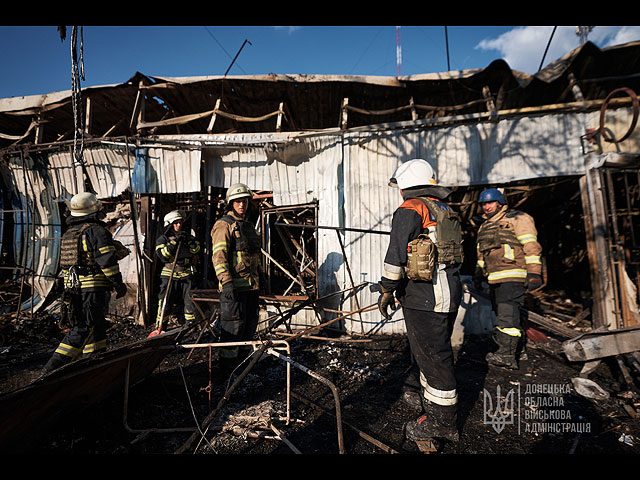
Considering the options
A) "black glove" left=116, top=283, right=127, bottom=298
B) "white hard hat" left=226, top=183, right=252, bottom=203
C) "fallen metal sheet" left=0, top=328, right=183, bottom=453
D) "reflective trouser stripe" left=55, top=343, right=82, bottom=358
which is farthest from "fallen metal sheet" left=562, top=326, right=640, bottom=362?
"reflective trouser stripe" left=55, top=343, right=82, bottom=358

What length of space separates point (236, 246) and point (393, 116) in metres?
5.66

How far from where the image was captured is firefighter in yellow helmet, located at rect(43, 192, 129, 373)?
3.28 metres

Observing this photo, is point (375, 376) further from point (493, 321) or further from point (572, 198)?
point (572, 198)

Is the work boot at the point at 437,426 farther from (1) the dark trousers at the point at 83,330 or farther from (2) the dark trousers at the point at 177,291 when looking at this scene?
(2) the dark trousers at the point at 177,291

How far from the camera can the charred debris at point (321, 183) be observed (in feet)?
15.4

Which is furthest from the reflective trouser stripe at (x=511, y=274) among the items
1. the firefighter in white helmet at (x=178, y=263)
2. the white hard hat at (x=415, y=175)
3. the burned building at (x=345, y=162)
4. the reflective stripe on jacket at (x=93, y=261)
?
the firefighter in white helmet at (x=178, y=263)

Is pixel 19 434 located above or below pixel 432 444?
above

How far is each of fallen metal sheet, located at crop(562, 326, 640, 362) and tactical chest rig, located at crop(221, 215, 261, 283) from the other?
4.29m

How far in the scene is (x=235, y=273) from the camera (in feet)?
11.9

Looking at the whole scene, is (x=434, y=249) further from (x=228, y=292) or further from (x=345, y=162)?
(x=345, y=162)

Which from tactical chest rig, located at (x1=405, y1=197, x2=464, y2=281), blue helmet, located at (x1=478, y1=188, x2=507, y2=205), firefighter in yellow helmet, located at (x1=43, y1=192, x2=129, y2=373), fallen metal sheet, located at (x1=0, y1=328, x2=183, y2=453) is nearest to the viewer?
fallen metal sheet, located at (x1=0, y1=328, x2=183, y2=453)

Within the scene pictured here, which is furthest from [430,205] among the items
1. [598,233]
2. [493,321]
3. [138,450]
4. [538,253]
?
[598,233]

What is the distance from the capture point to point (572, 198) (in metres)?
5.85

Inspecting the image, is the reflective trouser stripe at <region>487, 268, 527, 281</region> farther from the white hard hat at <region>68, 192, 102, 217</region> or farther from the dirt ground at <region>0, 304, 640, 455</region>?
the white hard hat at <region>68, 192, 102, 217</region>
